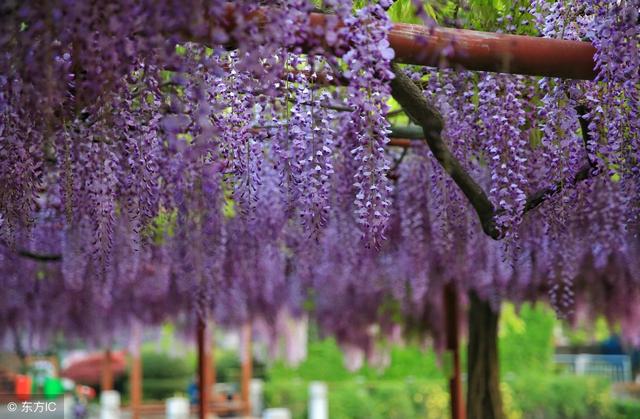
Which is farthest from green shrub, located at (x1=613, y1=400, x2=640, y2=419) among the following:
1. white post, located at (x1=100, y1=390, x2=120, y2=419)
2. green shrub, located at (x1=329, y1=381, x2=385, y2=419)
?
white post, located at (x1=100, y1=390, x2=120, y2=419)

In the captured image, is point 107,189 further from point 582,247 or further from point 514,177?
point 582,247

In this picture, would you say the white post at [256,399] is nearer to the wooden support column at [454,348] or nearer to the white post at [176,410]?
the white post at [176,410]

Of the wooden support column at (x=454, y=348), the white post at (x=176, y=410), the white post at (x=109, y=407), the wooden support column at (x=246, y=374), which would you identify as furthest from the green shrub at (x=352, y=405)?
the wooden support column at (x=454, y=348)

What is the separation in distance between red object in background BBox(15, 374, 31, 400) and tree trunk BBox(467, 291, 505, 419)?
1211 centimetres

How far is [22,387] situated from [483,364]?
496 inches

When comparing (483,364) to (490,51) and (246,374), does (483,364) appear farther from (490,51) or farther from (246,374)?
(246,374)

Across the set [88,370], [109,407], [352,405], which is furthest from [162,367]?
[352,405]

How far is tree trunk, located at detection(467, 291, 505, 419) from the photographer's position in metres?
8.55

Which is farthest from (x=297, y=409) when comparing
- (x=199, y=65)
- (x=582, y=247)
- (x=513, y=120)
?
(x=199, y=65)

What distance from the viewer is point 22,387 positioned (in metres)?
18.9

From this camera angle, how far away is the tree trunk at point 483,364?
336 inches

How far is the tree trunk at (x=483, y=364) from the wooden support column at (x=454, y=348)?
0.55ft

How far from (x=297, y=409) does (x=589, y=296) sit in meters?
Result: 7.18

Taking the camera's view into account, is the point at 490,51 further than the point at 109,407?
No
